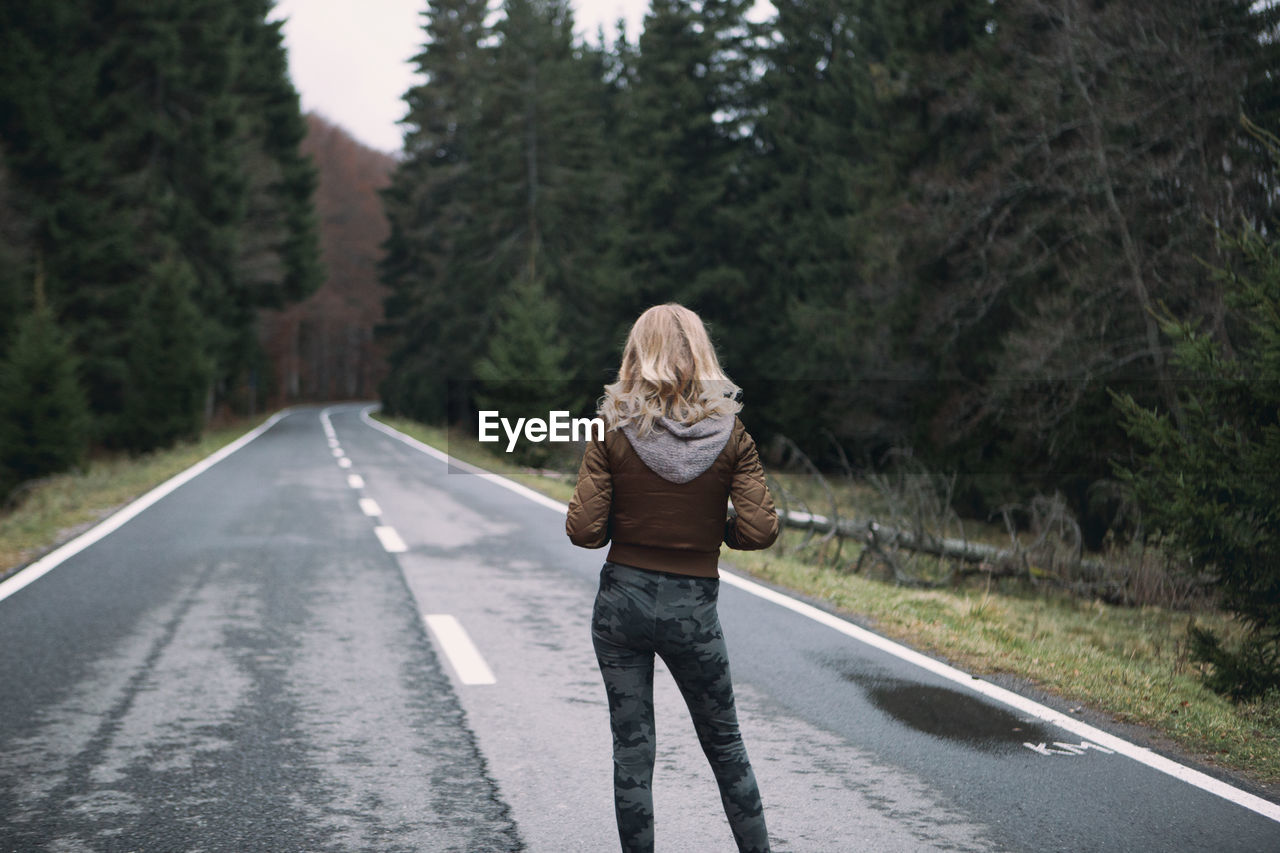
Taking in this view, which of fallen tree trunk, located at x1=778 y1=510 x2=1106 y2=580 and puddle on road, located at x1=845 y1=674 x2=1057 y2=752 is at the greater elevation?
fallen tree trunk, located at x1=778 y1=510 x2=1106 y2=580

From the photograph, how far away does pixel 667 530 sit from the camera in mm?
3230

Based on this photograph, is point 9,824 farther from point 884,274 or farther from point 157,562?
point 884,274

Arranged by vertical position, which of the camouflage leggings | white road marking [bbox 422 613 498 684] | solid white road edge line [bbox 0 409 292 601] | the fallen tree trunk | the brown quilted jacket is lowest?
solid white road edge line [bbox 0 409 292 601]

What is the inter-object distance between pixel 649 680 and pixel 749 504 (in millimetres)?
657

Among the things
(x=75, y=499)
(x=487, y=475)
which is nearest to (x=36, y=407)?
(x=75, y=499)

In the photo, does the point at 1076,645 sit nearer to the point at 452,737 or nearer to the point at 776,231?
the point at 452,737

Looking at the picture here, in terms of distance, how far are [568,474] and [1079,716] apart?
15459 millimetres

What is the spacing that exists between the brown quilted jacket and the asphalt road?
4.24ft

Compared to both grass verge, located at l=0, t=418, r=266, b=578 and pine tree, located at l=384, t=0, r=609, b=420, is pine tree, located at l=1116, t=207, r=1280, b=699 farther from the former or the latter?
pine tree, located at l=384, t=0, r=609, b=420

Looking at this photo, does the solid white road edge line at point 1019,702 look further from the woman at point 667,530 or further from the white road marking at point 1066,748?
the woman at point 667,530

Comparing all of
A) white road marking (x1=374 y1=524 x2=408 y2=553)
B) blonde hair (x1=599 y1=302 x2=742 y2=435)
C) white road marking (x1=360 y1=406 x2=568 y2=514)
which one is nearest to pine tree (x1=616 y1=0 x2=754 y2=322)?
white road marking (x1=360 y1=406 x2=568 y2=514)

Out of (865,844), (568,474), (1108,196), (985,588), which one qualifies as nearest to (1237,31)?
(1108,196)

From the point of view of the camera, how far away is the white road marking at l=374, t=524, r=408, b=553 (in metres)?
11.4

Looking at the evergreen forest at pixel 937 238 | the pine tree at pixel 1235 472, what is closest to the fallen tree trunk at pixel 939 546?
the evergreen forest at pixel 937 238
